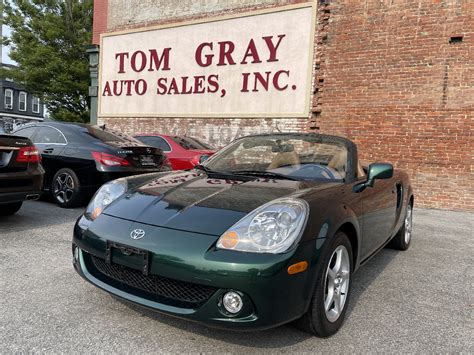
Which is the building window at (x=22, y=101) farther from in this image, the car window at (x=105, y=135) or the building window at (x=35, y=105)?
the car window at (x=105, y=135)

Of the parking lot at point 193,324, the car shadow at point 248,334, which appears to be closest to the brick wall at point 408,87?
the parking lot at point 193,324

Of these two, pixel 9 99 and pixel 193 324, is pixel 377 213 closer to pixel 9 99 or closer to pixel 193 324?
pixel 193 324

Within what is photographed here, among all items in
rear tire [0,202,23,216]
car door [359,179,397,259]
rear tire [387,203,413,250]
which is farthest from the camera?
rear tire [0,202,23,216]

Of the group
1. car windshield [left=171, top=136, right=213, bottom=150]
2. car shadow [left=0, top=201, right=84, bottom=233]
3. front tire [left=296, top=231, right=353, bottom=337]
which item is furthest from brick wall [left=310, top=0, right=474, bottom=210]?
front tire [left=296, top=231, right=353, bottom=337]

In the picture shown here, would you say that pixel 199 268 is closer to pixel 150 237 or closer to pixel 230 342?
pixel 150 237

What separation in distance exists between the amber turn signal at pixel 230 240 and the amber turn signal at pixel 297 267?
33 cm

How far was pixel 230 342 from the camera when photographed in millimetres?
2414

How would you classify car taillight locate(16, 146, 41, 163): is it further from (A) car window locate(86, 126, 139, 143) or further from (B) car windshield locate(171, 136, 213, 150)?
(B) car windshield locate(171, 136, 213, 150)

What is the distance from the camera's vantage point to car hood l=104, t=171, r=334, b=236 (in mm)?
2426

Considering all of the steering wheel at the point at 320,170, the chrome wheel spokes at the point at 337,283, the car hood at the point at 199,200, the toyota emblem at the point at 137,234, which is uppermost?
the steering wheel at the point at 320,170

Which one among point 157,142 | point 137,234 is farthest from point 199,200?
point 157,142

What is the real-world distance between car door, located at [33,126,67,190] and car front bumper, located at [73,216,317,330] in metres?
4.78

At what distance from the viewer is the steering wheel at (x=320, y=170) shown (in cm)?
326

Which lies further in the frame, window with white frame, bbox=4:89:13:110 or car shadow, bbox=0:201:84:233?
window with white frame, bbox=4:89:13:110
